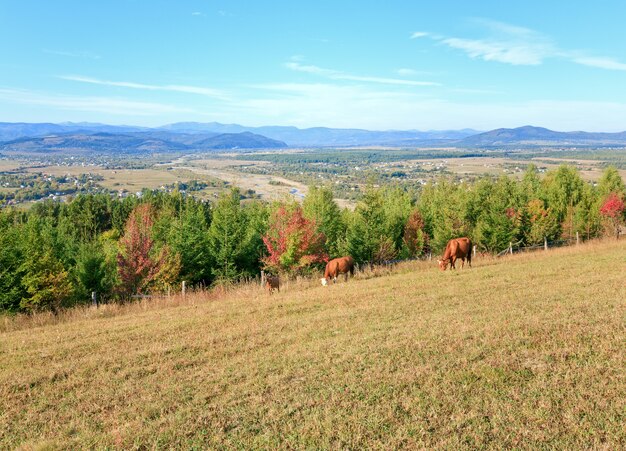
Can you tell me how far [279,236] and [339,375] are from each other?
24.1 meters

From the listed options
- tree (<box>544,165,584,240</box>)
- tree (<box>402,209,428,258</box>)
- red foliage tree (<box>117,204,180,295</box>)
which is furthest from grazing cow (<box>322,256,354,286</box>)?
tree (<box>544,165,584,240</box>)

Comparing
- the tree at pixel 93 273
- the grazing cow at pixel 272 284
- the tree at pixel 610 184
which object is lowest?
the tree at pixel 93 273

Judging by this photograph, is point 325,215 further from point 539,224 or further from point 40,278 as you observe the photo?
point 40,278

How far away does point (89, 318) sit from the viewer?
19406 millimetres

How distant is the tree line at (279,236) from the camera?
2809cm

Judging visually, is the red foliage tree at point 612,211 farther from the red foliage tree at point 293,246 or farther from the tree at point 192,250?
the tree at point 192,250

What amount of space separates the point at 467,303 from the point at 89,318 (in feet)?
50.5

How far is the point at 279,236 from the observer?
3450 cm

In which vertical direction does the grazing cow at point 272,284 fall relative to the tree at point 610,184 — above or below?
below

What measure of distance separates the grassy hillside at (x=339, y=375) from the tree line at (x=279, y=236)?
11.3m

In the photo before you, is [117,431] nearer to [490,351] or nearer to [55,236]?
[490,351]

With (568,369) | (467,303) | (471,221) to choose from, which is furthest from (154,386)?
(471,221)

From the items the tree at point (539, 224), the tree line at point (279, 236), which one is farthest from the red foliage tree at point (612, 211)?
the tree at point (539, 224)

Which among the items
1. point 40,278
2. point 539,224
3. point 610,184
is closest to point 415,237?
point 539,224
